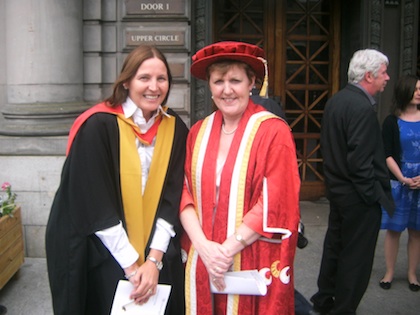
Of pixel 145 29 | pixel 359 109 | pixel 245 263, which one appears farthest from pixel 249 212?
pixel 145 29

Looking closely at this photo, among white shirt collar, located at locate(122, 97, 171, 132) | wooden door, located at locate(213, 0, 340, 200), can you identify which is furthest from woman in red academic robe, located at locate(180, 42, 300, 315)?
wooden door, located at locate(213, 0, 340, 200)

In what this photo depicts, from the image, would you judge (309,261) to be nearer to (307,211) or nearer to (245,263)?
(307,211)

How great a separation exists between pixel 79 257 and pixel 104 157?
0.51m

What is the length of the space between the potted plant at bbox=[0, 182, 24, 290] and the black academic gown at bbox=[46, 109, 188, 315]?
7.01 ft

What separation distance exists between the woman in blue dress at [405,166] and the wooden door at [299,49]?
2829 mm

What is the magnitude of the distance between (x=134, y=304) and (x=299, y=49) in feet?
19.1

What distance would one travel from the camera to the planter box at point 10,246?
448 cm

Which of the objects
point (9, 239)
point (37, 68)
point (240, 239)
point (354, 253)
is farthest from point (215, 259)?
point (37, 68)

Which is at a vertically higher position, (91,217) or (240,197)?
(240,197)

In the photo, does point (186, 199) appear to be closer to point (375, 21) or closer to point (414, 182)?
point (414, 182)

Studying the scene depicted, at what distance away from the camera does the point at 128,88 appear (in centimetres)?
264

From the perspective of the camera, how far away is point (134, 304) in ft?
8.50

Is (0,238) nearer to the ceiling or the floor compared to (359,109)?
nearer to the floor

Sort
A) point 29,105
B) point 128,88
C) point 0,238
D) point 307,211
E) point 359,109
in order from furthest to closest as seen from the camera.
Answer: point 307,211 < point 29,105 < point 0,238 < point 359,109 < point 128,88
